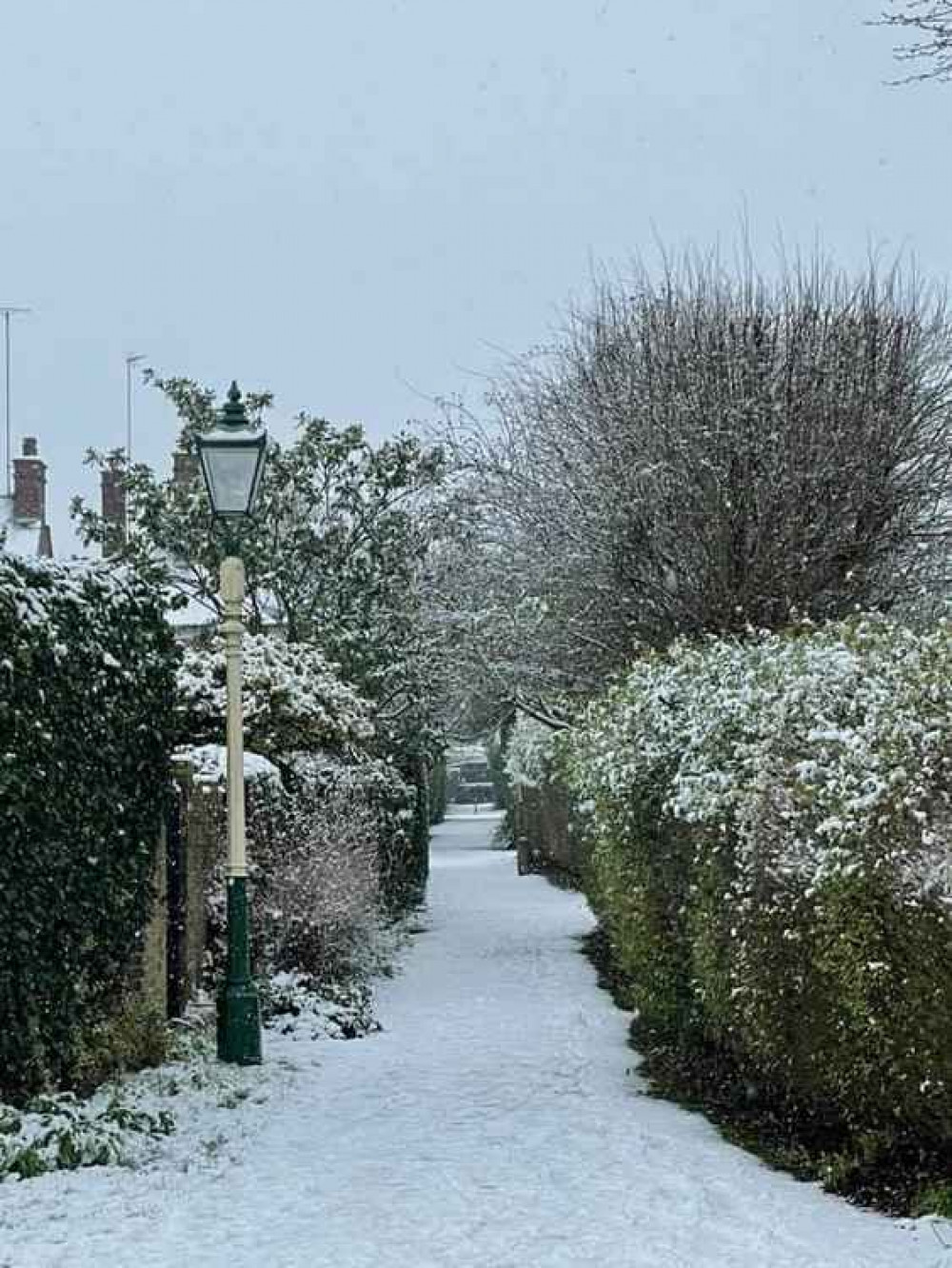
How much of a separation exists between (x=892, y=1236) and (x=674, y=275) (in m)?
16.0

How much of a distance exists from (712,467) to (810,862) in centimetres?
1122

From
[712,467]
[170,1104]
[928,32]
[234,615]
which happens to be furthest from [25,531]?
[928,32]

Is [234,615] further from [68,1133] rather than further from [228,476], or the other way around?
[68,1133]

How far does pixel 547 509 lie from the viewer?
20.2 meters

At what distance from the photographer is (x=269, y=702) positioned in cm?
1459

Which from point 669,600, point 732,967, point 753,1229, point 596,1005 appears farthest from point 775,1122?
point 669,600

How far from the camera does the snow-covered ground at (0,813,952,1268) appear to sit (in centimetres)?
636

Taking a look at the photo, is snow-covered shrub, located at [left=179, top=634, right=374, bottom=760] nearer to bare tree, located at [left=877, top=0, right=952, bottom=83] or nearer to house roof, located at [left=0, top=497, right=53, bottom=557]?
bare tree, located at [left=877, top=0, right=952, bottom=83]

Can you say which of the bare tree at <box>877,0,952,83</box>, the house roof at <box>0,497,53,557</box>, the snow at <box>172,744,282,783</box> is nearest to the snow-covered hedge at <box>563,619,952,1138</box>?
the bare tree at <box>877,0,952,83</box>

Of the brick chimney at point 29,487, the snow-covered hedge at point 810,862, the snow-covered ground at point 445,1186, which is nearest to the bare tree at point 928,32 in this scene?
the snow-covered hedge at point 810,862

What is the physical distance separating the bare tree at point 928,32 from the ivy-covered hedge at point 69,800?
16.5 ft

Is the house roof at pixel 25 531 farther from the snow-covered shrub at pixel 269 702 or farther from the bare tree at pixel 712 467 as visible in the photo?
the snow-covered shrub at pixel 269 702

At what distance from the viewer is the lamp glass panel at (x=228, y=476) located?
1137 centimetres

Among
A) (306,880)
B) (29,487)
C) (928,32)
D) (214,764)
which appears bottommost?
(306,880)
